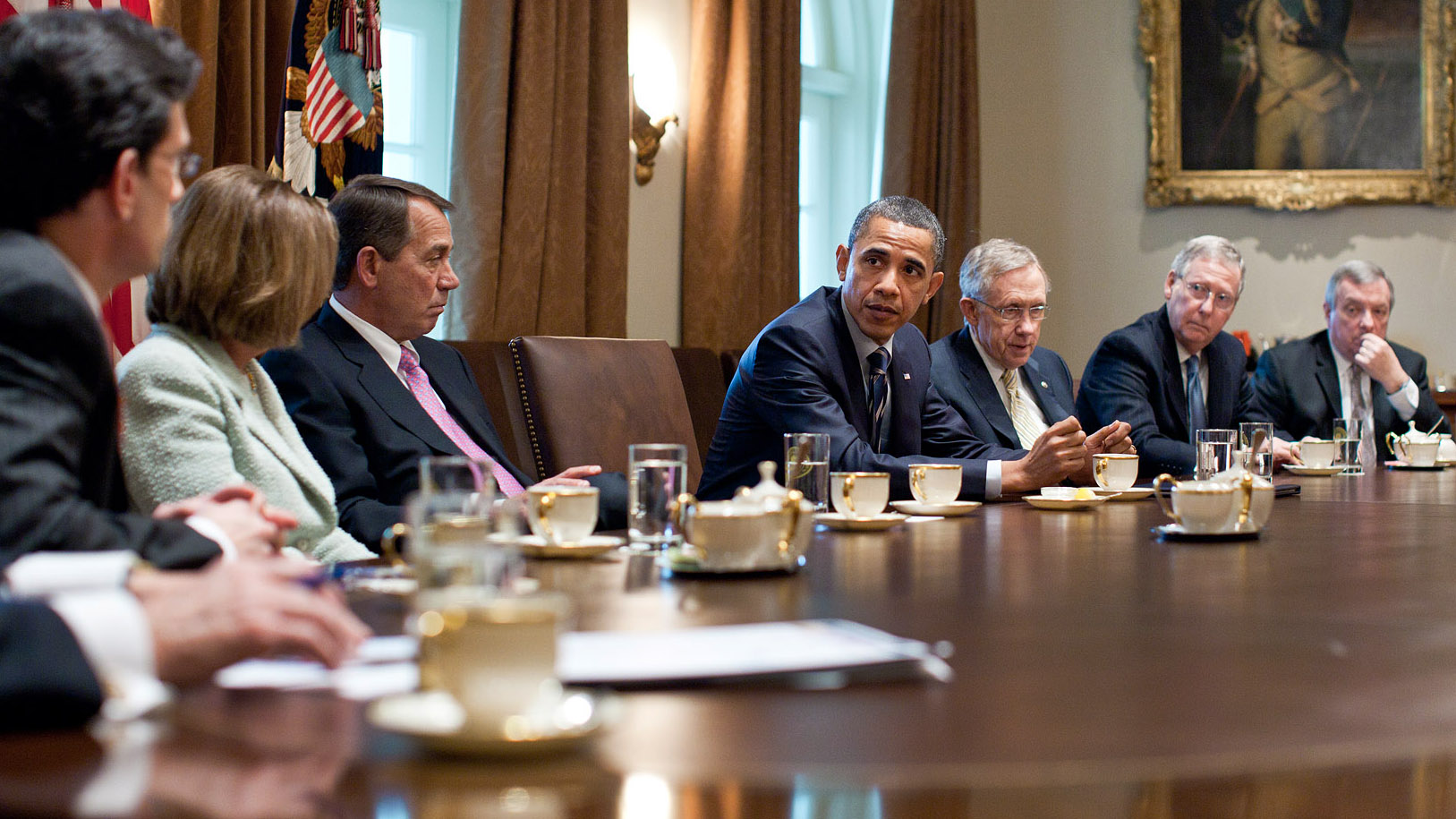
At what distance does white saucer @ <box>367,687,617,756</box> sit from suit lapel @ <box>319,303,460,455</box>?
190 centimetres

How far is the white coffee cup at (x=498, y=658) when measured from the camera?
2.55ft

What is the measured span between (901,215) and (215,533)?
91.6 inches

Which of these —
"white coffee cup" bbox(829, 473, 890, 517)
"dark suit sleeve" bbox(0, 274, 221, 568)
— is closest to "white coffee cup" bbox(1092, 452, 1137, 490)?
"white coffee cup" bbox(829, 473, 890, 517)

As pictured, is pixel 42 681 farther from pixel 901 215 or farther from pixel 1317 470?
pixel 1317 470

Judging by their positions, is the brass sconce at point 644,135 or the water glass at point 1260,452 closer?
the water glass at point 1260,452

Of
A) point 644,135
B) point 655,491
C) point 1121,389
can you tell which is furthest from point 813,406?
point 644,135

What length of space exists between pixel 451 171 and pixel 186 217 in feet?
10.1

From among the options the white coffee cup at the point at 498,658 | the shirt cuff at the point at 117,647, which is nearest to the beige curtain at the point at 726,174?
the shirt cuff at the point at 117,647

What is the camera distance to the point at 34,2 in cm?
304

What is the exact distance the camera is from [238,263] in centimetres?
198

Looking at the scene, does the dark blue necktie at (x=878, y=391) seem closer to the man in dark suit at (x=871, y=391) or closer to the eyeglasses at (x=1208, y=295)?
the man in dark suit at (x=871, y=391)

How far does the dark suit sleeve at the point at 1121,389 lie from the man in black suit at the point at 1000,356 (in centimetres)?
11

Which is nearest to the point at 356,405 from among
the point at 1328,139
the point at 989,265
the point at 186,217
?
the point at 186,217

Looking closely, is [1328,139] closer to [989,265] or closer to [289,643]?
[989,265]
